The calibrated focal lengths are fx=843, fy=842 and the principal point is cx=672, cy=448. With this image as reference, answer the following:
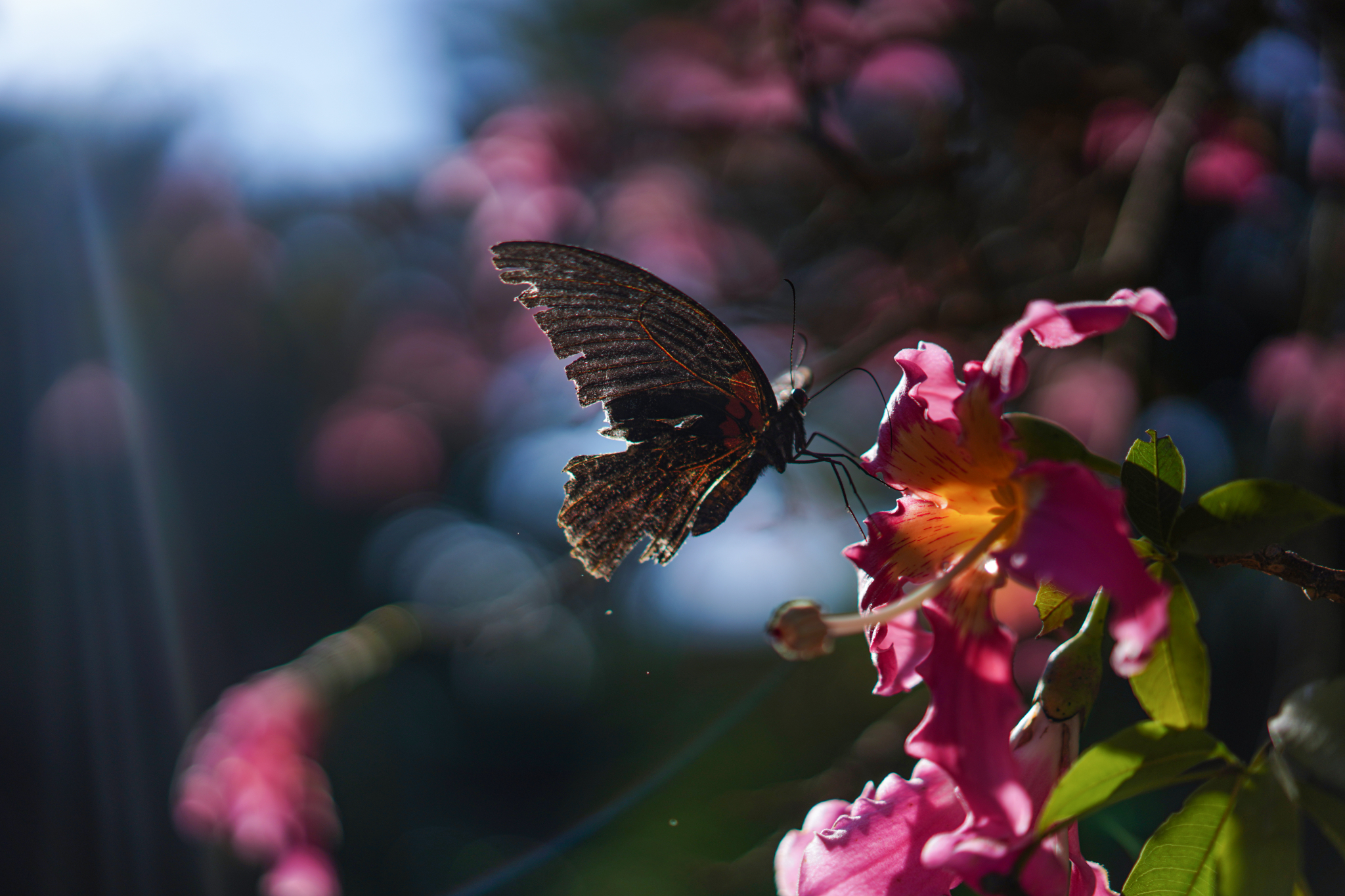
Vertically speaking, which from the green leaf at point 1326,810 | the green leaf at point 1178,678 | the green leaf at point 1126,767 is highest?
the green leaf at point 1178,678

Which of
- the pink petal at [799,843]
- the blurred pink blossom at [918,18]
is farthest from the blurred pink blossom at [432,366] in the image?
the pink petal at [799,843]

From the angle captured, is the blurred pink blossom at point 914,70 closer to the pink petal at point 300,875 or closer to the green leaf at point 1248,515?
the green leaf at point 1248,515

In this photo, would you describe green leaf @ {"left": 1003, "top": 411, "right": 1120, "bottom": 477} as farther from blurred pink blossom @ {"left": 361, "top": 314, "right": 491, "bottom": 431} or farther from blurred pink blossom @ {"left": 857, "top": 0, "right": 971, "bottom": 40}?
blurred pink blossom @ {"left": 361, "top": 314, "right": 491, "bottom": 431}

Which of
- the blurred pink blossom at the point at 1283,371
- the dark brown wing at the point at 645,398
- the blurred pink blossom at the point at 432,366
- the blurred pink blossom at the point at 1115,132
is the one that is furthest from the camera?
the blurred pink blossom at the point at 432,366

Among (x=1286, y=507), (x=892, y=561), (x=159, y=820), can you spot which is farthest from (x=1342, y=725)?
(x=159, y=820)

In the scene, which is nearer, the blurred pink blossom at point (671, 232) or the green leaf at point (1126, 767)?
the green leaf at point (1126, 767)

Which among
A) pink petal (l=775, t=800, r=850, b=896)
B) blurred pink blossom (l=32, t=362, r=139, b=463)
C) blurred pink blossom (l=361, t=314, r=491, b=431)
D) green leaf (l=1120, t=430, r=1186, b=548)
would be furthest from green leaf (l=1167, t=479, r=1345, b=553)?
blurred pink blossom (l=32, t=362, r=139, b=463)

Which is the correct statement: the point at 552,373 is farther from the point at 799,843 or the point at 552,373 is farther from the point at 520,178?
the point at 799,843
